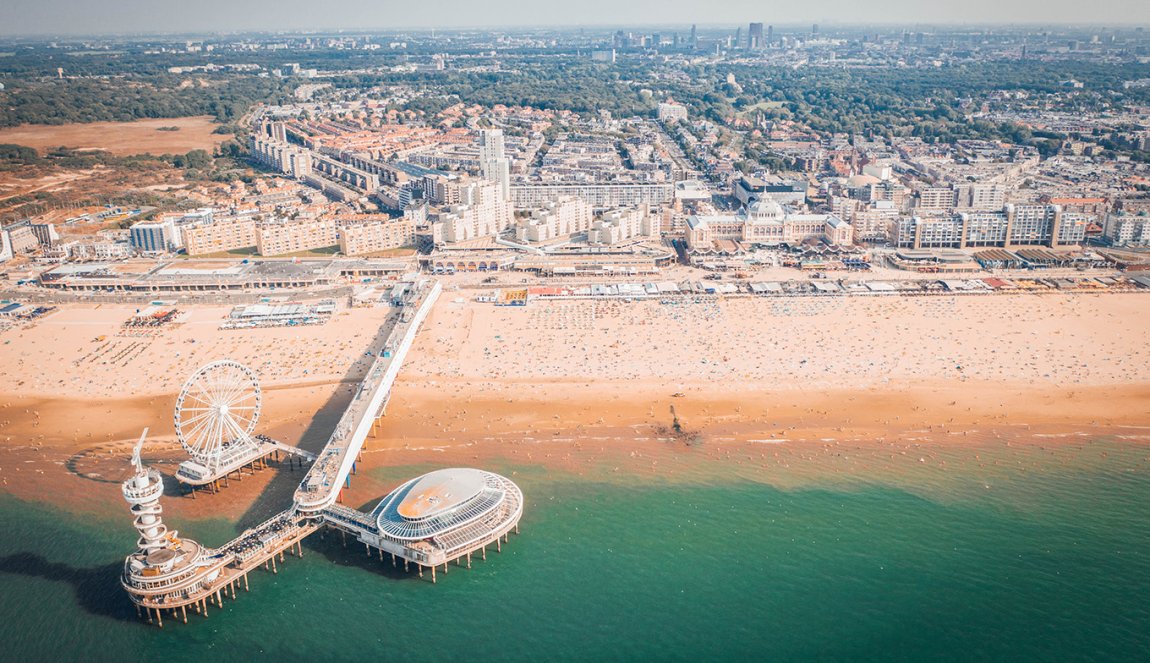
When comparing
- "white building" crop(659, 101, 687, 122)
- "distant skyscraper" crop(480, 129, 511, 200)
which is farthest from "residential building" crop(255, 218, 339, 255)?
"white building" crop(659, 101, 687, 122)

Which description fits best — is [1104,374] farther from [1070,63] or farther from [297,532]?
[1070,63]

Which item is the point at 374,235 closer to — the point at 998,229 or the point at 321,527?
the point at 321,527

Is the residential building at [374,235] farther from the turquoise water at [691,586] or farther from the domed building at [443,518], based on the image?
the domed building at [443,518]

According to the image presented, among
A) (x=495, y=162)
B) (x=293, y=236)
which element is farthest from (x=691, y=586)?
(x=495, y=162)

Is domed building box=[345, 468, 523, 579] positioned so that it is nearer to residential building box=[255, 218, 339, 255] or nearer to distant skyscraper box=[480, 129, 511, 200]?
residential building box=[255, 218, 339, 255]

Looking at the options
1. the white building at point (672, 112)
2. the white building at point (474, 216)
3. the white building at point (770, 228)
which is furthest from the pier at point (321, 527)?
the white building at point (672, 112)

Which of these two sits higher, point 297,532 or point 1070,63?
point 1070,63

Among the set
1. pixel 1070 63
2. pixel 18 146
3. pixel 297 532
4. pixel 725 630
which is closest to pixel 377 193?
pixel 18 146
